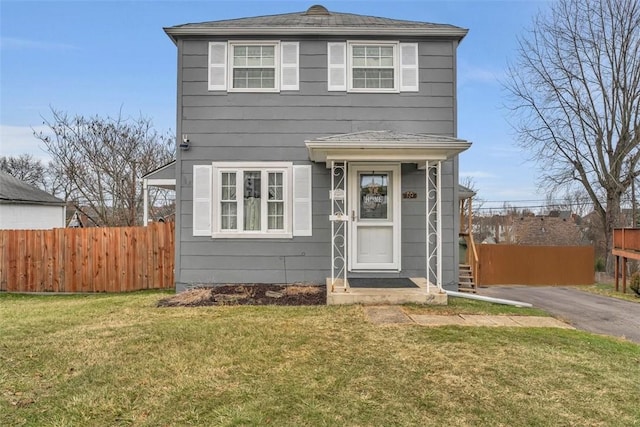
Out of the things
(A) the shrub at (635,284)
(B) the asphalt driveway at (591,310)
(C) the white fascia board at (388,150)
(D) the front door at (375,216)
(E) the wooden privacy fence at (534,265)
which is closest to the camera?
(B) the asphalt driveway at (591,310)

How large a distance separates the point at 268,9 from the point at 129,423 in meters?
10.6

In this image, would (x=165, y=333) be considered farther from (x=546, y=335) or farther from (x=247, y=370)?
(x=546, y=335)

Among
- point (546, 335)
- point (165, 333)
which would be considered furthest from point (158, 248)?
point (546, 335)

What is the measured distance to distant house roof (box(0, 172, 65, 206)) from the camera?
14.9 meters

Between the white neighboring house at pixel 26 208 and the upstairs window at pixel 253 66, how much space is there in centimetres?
1242

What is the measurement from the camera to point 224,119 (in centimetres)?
784

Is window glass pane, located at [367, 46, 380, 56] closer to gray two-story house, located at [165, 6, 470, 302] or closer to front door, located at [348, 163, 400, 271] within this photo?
gray two-story house, located at [165, 6, 470, 302]

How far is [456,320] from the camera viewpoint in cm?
543

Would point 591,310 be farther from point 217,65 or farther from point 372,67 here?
point 217,65

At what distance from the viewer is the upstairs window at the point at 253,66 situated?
25.7 feet

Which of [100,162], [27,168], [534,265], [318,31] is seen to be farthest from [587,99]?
[27,168]

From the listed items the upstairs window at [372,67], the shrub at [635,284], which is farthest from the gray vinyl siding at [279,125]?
the shrub at [635,284]

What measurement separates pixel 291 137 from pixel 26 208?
A: 1426cm

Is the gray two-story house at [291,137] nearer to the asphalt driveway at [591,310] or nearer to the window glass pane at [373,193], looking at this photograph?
the window glass pane at [373,193]
